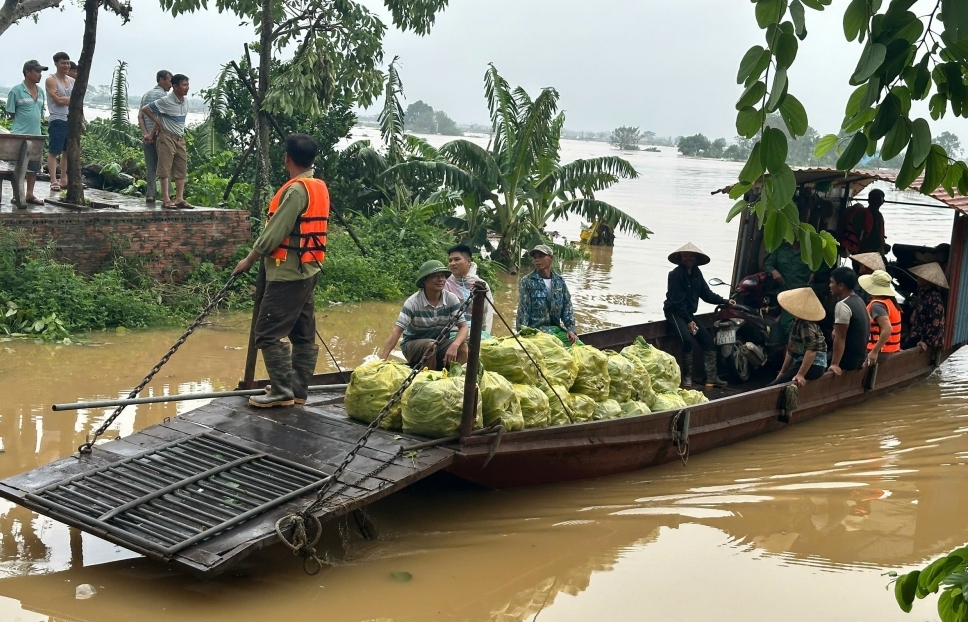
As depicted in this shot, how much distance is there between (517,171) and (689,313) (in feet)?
19.3

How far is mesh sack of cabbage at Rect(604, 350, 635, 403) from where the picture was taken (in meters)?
7.24

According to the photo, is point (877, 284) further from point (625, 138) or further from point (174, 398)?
point (625, 138)

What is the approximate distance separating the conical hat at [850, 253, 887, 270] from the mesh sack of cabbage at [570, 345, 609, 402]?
13.3 ft

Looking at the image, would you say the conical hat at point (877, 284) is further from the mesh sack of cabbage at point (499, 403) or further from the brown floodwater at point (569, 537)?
the mesh sack of cabbage at point (499, 403)

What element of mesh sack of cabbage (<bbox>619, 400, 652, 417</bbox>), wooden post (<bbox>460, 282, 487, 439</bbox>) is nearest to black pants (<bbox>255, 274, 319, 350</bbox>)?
wooden post (<bbox>460, 282, 487, 439</bbox>)

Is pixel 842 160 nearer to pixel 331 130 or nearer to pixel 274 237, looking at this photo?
pixel 274 237

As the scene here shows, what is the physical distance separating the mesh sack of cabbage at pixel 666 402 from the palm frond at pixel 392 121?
9.82m

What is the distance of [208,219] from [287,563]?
739cm

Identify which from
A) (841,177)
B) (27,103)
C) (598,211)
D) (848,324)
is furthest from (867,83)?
(598,211)

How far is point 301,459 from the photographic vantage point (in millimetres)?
5645

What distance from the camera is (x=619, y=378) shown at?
724 cm

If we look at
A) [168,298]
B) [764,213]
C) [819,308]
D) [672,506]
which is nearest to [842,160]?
[764,213]

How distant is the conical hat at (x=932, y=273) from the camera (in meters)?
10.2

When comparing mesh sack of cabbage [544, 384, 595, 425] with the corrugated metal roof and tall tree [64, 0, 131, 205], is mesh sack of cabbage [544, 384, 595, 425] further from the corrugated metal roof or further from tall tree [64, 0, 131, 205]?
tall tree [64, 0, 131, 205]
